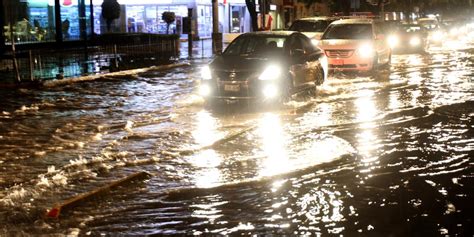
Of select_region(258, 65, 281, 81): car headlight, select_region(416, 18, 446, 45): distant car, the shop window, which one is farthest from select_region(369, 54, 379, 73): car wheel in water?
select_region(416, 18, 446, 45): distant car

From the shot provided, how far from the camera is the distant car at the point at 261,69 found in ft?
42.7

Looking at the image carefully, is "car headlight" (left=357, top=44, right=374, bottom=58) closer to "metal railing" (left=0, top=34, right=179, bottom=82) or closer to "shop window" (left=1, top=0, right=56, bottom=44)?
"metal railing" (left=0, top=34, right=179, bottom=82)

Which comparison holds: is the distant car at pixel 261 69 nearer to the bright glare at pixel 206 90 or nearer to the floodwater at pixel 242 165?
the bright glare at pixel 206 90

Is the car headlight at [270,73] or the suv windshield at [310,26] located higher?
the suv windshield at [310,26]

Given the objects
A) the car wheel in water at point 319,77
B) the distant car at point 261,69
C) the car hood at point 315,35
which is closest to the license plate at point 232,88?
the distant car at point 261,69

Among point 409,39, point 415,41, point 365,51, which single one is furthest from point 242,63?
point 415,41

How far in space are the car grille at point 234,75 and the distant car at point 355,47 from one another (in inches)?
293

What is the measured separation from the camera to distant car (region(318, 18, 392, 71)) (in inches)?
776

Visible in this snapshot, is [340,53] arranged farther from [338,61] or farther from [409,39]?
[409,39]

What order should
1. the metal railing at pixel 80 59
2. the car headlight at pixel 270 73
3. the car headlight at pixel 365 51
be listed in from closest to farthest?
the car headlight at pixel 270 73 < the metal railing at pixel 80 59 < the car headlight at pixel 365 51

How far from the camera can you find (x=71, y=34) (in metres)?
28.4

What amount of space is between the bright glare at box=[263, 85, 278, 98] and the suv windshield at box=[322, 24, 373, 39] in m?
8.16

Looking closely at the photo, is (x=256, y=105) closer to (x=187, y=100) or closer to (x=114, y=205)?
(x=187, y=100)

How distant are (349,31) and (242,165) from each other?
13783mm
